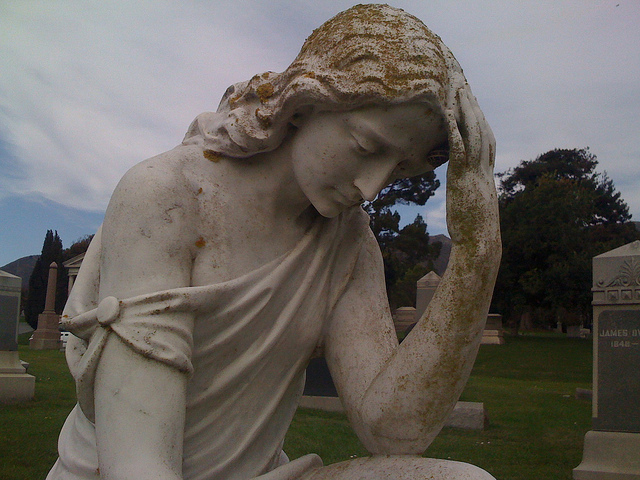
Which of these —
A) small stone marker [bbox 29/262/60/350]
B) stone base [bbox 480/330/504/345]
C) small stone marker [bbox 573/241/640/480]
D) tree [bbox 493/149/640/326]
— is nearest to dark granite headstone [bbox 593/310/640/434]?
small stone marker [bbox 573/241/640/480]

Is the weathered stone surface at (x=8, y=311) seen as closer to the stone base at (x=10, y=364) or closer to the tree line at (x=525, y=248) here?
the stone base at (x=10, y=364)

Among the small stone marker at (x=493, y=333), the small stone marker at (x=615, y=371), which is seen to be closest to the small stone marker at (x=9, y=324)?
the small stone marker at (x=615, y=371)

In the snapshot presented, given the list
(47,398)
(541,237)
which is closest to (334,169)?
(47,398)

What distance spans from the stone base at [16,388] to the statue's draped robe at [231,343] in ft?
23.7

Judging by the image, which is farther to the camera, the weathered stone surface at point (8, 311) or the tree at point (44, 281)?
the tree at point (44, 281)

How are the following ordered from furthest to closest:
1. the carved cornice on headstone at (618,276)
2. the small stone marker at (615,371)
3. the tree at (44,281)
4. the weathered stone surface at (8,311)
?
the tree at (44,281) < the weathered stone surface at (8,311) < the carved cornice on headstone at (618,276) < the small stone marker at (615,371)

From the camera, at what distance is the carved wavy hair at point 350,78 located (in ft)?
5.71

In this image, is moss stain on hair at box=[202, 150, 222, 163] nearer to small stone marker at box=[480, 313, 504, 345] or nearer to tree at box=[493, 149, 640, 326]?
small stone marker at box=[480, 313, 504, 345]

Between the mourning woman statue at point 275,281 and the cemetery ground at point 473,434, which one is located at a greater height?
the mourning woman statue at point 275,281

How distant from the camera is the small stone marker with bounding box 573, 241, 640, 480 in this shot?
21.3 feet

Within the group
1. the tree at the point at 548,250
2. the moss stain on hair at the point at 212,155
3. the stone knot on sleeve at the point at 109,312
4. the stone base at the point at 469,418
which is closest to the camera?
the stone knot on sleeve at the point at 109,312

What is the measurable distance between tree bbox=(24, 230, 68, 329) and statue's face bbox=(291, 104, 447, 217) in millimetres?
34982

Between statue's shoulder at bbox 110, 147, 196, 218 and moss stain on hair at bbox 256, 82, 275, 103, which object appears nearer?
statue's shoulder at bbox 110, 147, 196, 218

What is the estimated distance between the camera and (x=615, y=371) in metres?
6.84
